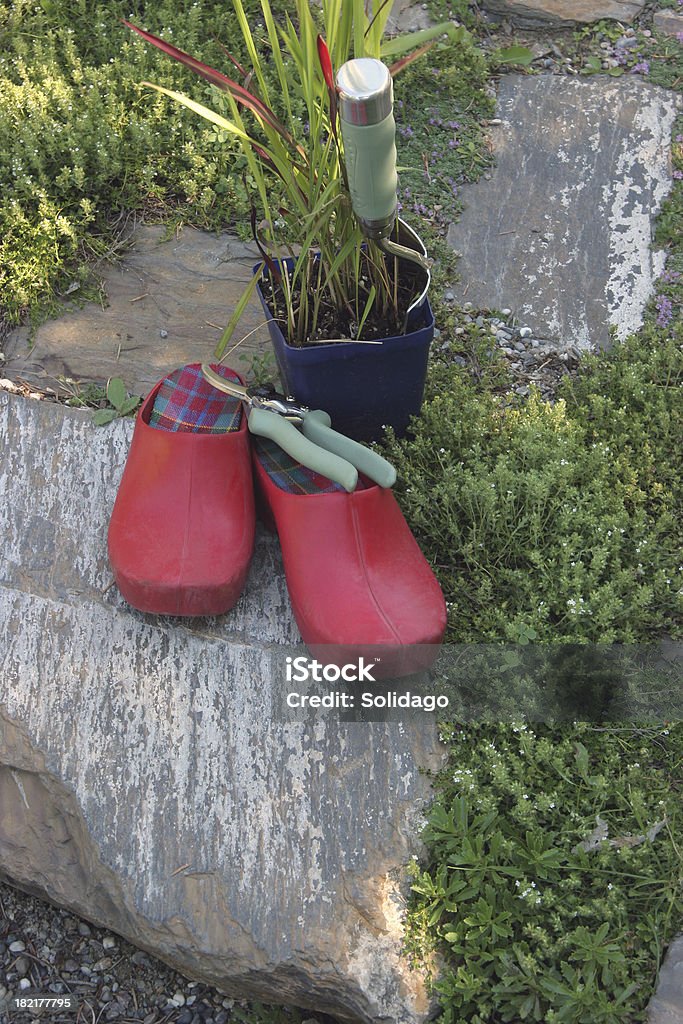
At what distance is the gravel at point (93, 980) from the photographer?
221cm

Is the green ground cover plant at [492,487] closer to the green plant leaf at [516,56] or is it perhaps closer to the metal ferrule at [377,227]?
the green plant leaf at [516,56]

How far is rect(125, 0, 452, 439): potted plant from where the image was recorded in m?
1.98

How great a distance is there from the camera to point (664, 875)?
1.92m

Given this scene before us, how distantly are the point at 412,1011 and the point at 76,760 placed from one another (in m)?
0.86

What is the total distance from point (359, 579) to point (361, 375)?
1.69 ft

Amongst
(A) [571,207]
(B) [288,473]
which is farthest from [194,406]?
(A) [571,207]

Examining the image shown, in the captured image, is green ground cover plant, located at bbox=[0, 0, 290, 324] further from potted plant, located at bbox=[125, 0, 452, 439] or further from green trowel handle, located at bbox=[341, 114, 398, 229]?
green trowel handle, located at bbox=[341, 114, 398, 229]

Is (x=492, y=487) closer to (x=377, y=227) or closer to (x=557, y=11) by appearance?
(x=377, y=227)

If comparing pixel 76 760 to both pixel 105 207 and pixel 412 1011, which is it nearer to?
pixel 412 1011

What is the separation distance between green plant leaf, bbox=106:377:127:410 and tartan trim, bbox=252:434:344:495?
55 centimetres

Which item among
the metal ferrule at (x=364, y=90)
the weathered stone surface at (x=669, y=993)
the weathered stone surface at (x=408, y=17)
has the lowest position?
the weathered stone surface at (x=669, y=993)

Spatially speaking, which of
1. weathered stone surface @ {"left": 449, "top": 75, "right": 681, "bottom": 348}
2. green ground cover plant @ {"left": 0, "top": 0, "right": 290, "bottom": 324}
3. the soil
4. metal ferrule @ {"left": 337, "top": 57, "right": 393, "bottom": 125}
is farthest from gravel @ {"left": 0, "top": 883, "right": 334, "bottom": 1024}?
weathered stone surface @ {"left": 449, "top": 75, "right": 681, "bottom": 348}

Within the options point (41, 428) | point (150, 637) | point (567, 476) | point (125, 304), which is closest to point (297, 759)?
point (150, 637)

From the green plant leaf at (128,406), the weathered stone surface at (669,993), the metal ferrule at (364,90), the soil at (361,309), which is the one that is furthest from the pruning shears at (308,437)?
the weathered stone surface at (669,993)
